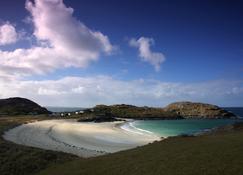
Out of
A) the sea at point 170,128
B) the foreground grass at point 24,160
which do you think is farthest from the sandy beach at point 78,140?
the sea at point 170,128

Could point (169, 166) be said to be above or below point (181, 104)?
below

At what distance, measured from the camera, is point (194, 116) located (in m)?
157

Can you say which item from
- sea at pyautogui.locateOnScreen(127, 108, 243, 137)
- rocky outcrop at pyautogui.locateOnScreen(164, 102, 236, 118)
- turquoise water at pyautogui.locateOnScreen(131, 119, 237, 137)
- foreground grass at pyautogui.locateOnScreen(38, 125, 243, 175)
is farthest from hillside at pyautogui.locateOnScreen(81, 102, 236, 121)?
foreground grass at pyautogui.locateOnScreen(38, 125, 243, 175)

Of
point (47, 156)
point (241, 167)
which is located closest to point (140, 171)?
point (241, 167)

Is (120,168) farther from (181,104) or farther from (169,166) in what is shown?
(181,104)

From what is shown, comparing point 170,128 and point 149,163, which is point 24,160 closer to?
point 149,163

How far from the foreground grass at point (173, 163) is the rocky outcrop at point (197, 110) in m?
138

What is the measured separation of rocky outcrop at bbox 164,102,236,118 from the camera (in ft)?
503

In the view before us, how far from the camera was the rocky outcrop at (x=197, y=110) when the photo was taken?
153 metres

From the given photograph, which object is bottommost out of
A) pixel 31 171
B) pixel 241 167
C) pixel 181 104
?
pixel 31 171

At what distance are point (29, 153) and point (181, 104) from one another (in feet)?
524

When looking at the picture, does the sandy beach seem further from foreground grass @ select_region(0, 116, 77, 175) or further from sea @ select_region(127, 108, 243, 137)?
sea @ select_region(127, 108, 243, 137)

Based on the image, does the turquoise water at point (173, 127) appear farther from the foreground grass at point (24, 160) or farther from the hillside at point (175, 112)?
the foreground grass at point (24, 160)

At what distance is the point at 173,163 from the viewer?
667 inches
